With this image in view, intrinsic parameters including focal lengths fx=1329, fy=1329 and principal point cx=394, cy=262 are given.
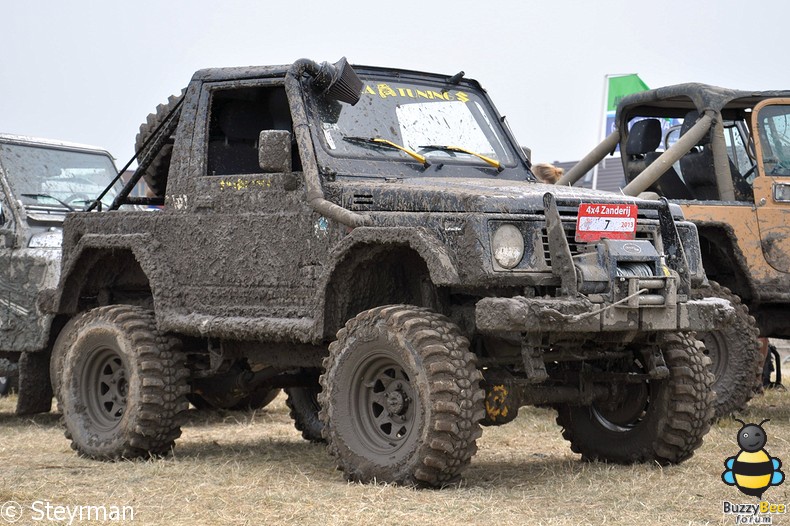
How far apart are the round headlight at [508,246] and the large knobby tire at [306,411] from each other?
9.80 feet

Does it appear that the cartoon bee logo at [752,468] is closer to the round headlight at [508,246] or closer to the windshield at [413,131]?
the round headlight at [508,246]

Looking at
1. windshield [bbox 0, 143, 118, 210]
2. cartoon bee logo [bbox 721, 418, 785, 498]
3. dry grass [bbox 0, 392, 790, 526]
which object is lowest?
dry grass [bbox 0, 392, 790, 526]

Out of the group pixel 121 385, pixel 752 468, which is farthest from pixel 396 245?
pixel 121 385

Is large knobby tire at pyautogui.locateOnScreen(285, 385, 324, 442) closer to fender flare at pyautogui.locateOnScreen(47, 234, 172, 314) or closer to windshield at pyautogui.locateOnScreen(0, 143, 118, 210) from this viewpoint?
fender flare at pyautogui.locateOnScreen(47, 234, 172, 314)

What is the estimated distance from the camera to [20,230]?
10.4 metres

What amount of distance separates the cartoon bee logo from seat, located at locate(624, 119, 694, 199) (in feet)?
14.5

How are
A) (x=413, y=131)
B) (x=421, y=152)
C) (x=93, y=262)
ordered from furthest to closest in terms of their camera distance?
(x=93, y=262), (x=413, y=131), (x=421, y=152)

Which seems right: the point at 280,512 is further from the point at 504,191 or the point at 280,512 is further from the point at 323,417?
the point at 504,191

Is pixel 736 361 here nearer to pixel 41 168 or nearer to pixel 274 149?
pixel 274 149

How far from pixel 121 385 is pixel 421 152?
2.40m

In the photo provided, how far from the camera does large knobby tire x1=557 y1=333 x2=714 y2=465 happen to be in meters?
7.12

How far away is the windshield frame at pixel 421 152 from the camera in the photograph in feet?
24.0

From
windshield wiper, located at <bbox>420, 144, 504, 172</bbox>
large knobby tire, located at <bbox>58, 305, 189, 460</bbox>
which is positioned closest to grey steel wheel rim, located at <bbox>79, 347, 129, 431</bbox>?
large knobby tire, located at <bbox>58, 305, 189, 460</bbox>

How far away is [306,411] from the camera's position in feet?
30.0
